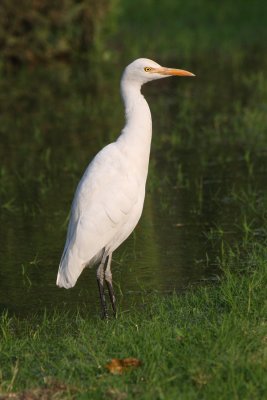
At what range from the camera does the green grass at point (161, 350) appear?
14.9ft

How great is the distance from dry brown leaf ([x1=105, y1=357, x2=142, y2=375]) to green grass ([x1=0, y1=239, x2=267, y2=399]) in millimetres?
29

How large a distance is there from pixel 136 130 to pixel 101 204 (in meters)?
0.57

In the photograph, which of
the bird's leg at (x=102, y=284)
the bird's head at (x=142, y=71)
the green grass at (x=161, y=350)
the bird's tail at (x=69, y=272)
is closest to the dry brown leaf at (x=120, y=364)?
the green grass at (x=161, y=350)

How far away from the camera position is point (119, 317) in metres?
5.99

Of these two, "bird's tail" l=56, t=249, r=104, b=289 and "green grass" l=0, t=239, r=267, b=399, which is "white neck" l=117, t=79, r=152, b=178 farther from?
"green grass" l=0, t=239, r=267, b=399

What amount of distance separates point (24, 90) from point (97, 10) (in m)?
3.23

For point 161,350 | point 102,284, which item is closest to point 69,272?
point 102,284

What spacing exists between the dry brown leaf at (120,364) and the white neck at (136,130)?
79.6 inches

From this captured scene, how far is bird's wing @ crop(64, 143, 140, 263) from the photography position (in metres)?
A: 6.39

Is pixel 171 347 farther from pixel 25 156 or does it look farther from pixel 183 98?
pixel 183 98

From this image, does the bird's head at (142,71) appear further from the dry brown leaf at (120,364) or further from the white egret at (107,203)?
the dry brown leaf at (120,364)

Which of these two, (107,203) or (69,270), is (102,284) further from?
(107,203)

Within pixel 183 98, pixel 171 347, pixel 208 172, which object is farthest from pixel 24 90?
pixel 171 347

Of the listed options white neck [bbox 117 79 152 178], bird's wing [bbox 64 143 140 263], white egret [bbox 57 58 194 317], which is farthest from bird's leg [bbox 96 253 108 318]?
white neck [bbox 117 79 152 178]
